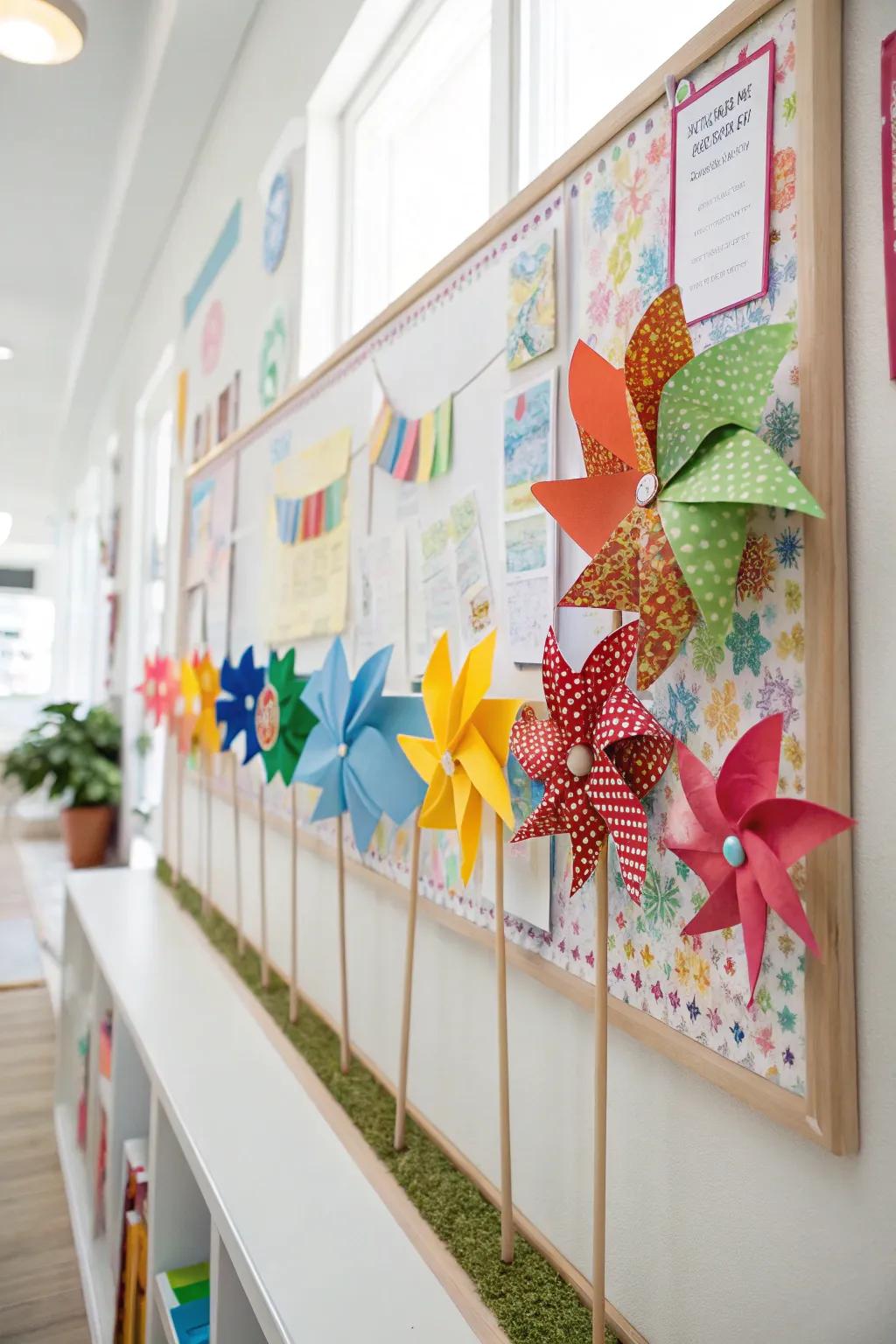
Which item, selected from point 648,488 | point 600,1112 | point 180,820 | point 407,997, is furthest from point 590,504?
point 180,820

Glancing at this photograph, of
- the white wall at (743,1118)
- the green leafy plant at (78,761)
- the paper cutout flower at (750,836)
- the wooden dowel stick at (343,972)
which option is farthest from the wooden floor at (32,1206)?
the paper cutout flower at (750,836)

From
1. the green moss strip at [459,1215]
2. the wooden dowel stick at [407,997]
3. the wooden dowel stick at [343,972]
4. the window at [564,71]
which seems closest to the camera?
the green moss strip at [459,1215]

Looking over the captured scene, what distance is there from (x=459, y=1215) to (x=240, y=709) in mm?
961

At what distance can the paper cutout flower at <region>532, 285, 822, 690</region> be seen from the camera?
24.0 inches

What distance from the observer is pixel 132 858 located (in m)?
3.86

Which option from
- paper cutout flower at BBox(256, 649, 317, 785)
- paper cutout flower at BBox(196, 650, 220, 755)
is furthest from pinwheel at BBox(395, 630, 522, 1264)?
paper cutout flower at BBox(196, 650, 220, 755)

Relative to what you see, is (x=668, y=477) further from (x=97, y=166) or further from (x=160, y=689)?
(x=97, y=166)

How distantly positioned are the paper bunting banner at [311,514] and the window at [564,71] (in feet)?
1.65

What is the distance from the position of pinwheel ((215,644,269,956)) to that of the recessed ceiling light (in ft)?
4.37

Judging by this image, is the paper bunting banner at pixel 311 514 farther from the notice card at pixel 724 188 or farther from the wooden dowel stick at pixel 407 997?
the notice card at pixel 724 188

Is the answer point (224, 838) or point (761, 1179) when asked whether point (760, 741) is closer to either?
point (761, 1179)

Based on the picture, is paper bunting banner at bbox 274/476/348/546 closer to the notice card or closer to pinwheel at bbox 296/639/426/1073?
pinwheel at bbox 296/639/426/1073

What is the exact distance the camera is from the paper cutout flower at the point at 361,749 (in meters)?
1.09

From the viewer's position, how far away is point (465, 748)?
900 mm
